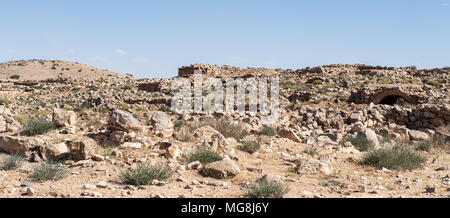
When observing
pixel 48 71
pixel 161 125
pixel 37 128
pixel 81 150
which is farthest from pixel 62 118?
pixel 48 71

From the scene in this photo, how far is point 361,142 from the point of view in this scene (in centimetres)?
947

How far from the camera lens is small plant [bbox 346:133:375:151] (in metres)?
9.25

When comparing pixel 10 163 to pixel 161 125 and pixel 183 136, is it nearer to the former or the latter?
pixel 183 136

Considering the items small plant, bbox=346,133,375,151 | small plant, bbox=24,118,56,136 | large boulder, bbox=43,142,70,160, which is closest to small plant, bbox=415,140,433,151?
small plant, bbox=346,133,375,151

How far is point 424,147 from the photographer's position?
9.62m

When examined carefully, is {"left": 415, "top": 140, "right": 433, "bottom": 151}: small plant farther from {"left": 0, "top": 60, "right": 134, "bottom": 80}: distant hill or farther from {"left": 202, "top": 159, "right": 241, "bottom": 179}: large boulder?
{"left": 0, "top": 60, "right": 134, "bottom": 80}: distant hill

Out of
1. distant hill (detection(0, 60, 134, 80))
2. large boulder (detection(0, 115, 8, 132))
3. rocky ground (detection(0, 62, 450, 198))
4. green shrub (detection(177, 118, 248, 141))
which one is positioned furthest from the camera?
distant hill (detection(0, 60, 134, 80))

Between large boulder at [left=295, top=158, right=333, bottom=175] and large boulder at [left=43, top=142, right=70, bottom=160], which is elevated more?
large boulder at [left=43, top=142, right=70, bottom=160]

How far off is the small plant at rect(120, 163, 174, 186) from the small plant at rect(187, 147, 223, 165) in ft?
3.30

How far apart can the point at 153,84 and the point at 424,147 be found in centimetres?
2128

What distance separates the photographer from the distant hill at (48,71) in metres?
52.9
